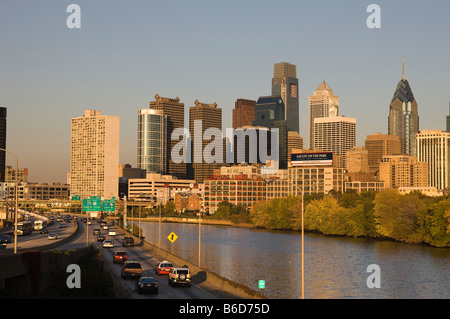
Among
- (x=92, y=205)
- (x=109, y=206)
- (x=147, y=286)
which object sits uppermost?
(x=92, y=205)

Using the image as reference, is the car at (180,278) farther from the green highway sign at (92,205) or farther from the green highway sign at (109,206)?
the green highway sign at (109,206)

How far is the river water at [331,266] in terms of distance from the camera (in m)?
70.9

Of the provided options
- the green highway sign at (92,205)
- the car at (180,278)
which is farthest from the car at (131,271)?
the green highway sign at (92,205)

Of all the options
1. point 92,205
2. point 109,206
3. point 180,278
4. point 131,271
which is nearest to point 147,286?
point 180,278

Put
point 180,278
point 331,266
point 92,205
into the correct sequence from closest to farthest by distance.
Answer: point 180,278
point 331,266
point 92,205

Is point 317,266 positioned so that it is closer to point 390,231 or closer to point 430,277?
point 430,277

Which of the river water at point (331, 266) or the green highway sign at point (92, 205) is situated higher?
the green highway sign at point (92, 205)

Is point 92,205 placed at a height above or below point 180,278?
above

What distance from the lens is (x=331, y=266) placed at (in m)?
94.1

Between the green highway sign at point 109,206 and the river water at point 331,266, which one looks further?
the green highway sign at point 109,206

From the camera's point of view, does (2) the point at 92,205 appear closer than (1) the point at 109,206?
Yes

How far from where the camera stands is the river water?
7094 cm

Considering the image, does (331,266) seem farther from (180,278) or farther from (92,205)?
(92,205)
